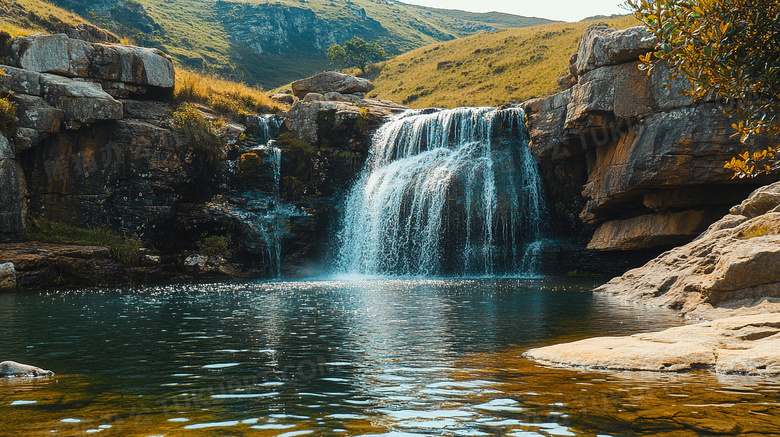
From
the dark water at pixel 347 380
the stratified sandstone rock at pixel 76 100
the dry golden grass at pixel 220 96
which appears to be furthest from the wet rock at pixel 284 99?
the dark water at pixel 347 380

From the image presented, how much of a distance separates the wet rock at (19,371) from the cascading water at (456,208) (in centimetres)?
2234

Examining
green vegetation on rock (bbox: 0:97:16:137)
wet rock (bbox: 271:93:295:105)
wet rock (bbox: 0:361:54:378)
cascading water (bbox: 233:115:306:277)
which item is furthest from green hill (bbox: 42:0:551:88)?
wet rock (bbox: 0:361:54:378)

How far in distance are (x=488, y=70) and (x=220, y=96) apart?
108 ft

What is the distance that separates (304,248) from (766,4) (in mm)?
26248

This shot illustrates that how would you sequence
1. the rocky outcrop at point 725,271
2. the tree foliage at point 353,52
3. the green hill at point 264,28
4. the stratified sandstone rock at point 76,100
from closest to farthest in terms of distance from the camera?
the rocky outcrop at point 725,271, the stratified sandstone rock at point 76,100, the tree foliage at point 353,52, the green hill at point 264,28

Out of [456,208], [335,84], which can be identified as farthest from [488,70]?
[456,208]

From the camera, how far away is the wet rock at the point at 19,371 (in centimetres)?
667

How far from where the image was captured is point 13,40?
86.3 feet

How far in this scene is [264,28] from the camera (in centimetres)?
11538

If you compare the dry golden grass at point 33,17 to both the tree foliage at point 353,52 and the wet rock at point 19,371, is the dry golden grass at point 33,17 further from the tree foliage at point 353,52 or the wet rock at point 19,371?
the wet rock at point 19,371

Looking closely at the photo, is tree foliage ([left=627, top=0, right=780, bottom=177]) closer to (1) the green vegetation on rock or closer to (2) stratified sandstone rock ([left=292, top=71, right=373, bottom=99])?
(1) the green vegetation on rock

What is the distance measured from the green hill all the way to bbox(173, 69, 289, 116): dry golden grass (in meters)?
41.4

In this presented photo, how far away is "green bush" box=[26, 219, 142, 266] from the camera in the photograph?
24.4 metres

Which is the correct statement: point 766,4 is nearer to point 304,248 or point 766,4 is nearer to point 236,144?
point 304,248
